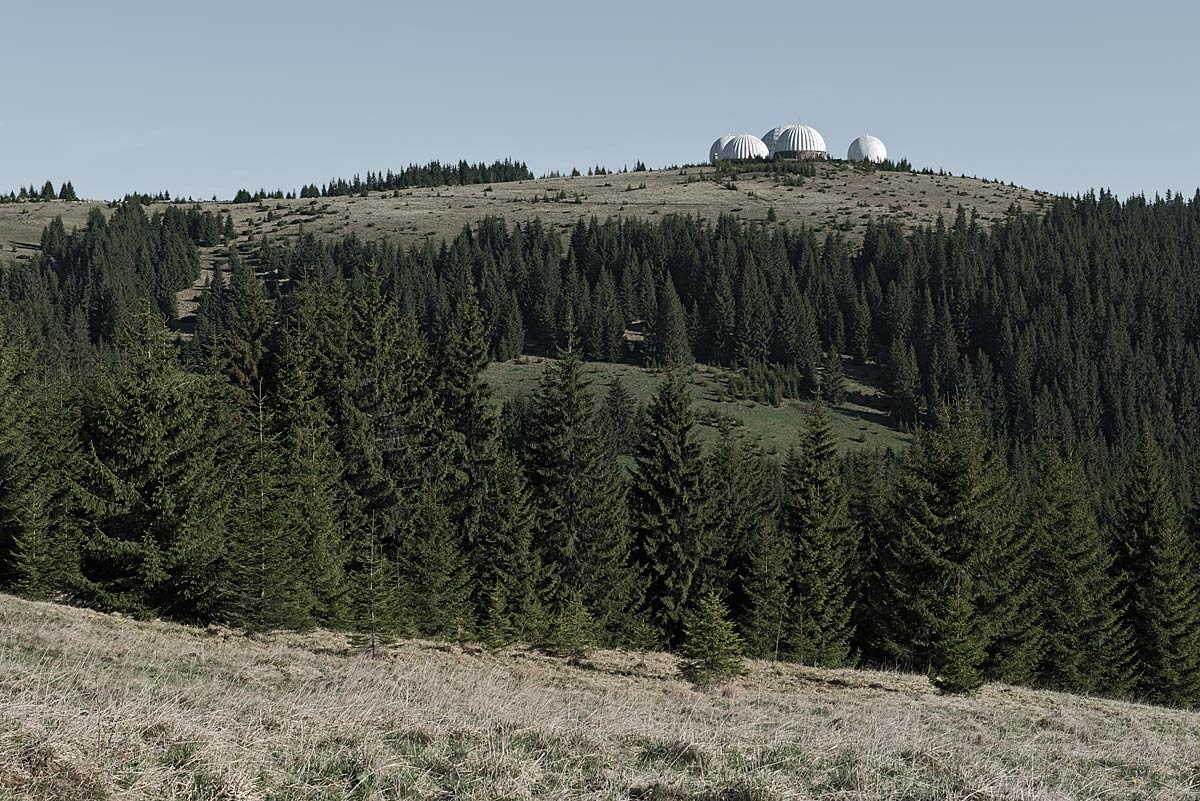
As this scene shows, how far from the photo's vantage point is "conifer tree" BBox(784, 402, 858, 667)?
44.3 m

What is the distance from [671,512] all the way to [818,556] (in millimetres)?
7844

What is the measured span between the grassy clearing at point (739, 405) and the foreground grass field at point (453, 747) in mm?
92651

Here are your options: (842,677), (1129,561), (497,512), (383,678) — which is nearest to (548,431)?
(497,512)

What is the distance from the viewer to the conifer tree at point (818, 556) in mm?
44312

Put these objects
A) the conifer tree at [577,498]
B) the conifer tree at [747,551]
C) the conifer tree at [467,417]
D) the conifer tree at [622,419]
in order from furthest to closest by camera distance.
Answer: the conifer tree at [622,419], the conifer tree at [467,417], the conifer tree at [577,498], the conifer tree at [747,551]

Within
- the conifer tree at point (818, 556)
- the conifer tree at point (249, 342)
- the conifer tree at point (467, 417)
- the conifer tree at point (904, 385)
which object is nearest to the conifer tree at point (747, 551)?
the conifer tree at point (818, 556)

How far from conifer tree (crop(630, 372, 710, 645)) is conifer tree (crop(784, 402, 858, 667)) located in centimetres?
506

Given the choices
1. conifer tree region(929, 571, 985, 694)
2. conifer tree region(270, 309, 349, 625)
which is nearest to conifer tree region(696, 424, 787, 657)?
conifer tree region(929, 571, 985, 694)

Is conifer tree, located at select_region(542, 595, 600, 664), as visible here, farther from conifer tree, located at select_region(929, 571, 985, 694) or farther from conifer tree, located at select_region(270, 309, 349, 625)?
conifer tree, located at select_region(929, 571, 985, 694)

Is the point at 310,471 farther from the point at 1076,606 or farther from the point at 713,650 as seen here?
the point at 1076,606

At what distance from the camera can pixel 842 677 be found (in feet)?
93.0

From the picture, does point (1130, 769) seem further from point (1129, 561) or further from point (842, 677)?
point (1129, 561)

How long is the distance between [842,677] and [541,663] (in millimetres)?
9500

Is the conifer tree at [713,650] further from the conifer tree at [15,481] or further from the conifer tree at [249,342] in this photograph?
the conifer tree at [249,342]
